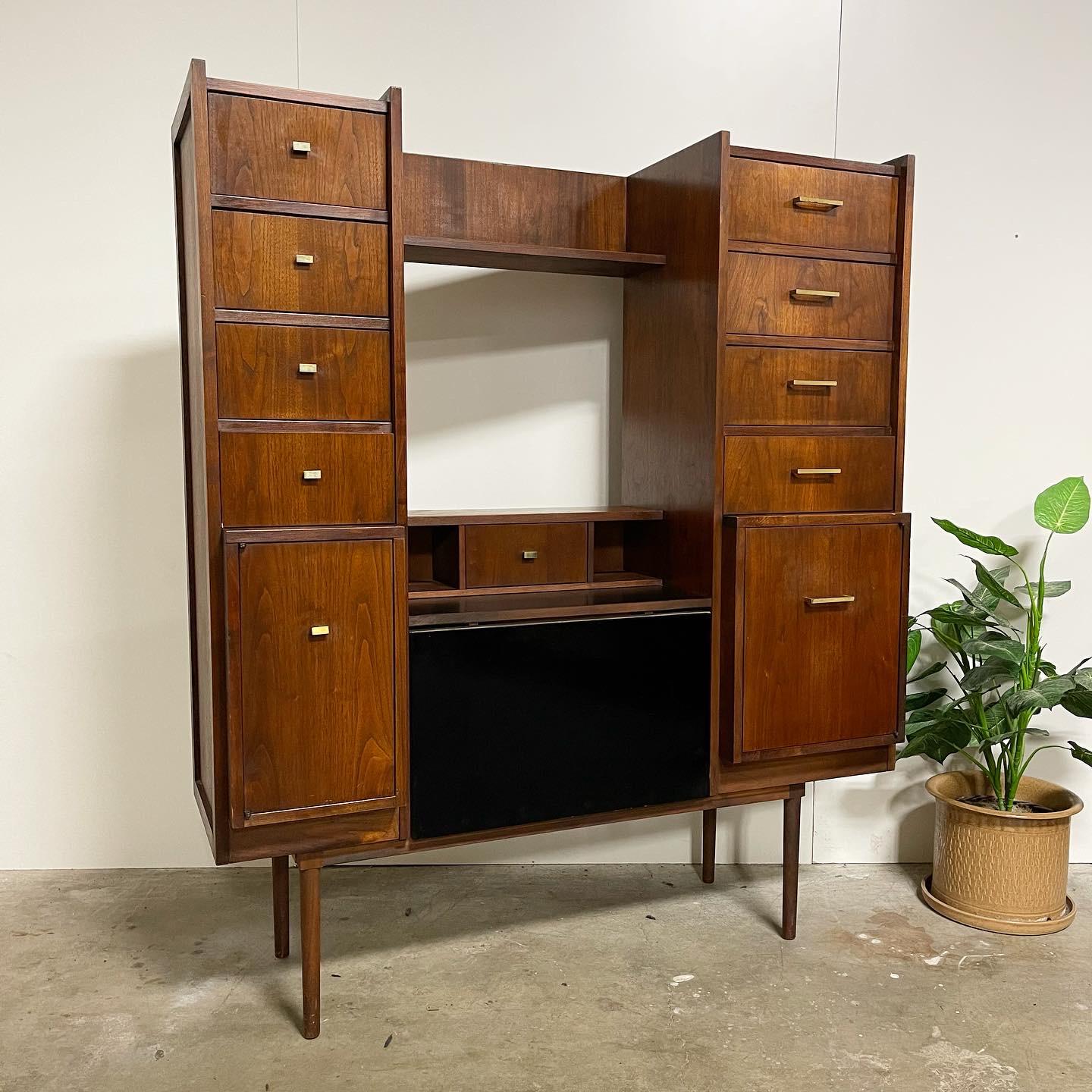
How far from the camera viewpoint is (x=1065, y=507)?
2.55 m

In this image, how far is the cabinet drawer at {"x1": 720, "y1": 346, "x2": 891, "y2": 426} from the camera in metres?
2.22

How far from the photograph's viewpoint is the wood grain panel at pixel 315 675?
1840mm

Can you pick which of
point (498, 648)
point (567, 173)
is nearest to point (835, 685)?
point (498, 648)

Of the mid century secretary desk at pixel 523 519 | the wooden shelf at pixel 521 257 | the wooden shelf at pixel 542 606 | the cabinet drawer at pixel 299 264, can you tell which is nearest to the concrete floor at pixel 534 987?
the mid century secretary desk at pixel 523 519

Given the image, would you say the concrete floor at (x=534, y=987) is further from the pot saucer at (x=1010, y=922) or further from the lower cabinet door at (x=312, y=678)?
the lower cabinet door at (x=312, y=678)

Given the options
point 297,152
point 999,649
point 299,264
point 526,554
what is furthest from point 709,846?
point 297,152

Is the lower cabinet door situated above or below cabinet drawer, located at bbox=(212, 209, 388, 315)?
below

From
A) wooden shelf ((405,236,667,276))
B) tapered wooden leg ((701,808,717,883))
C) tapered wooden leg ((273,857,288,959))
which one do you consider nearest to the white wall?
tapered wooden leg ((701,808,717,883))

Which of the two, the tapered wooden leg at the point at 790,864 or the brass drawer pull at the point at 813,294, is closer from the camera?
the brass drawer pull at the point at 813,294

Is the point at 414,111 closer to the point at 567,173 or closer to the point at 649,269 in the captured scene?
the point at 567,173

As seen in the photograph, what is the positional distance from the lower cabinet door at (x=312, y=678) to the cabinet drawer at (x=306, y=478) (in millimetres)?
72

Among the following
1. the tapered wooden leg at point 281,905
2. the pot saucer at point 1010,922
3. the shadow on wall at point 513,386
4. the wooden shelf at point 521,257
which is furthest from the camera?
the shadow on wall at point 513,386

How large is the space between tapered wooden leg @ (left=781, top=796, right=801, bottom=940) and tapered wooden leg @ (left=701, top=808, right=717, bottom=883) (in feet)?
1.08

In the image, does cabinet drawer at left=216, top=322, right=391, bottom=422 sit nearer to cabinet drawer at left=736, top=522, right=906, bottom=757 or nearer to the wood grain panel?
the wood grain panel
